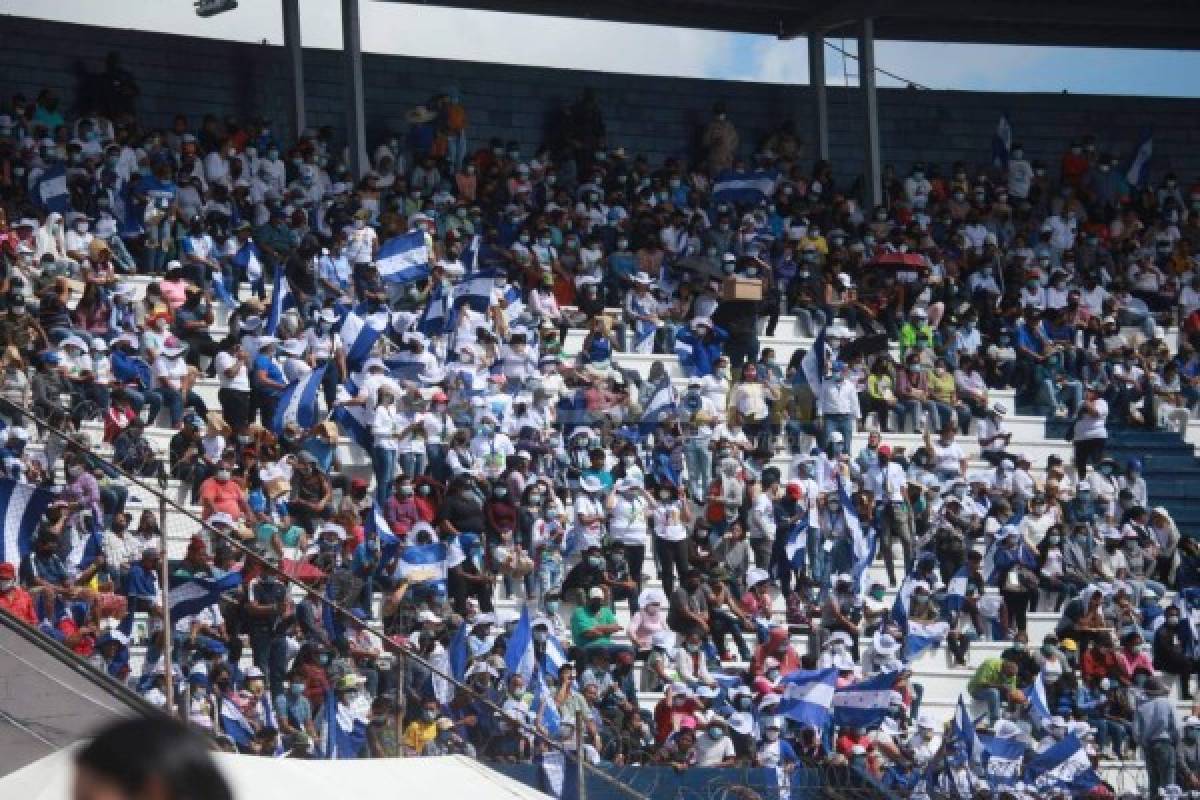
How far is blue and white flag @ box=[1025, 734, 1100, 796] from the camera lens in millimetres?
17375

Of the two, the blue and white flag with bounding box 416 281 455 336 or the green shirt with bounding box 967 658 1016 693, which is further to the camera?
the blue and white flag with bounding box 416 281 455 336

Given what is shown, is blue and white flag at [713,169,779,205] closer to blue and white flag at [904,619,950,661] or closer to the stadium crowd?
the stadium crowd

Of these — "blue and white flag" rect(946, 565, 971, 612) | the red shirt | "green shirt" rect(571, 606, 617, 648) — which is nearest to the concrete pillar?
Answer: "blue and white flag" rect(946, 565, 971, 612)

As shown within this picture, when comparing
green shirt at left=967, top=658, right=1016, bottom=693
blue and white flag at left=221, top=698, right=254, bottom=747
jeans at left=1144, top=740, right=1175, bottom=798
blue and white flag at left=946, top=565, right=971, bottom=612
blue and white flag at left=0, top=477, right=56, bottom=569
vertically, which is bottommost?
jeans at left=1144, top=740, right=1175, bottom=798

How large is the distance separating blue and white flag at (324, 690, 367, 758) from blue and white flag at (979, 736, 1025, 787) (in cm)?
847

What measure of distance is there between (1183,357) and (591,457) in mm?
9177

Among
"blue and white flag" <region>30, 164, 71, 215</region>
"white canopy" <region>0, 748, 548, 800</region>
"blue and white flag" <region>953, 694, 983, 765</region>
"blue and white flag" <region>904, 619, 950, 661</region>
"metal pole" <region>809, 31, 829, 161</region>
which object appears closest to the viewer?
"white canopy" <region>0, 748, 548, 800</region>

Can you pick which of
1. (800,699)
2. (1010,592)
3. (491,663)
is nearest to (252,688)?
(491,663)

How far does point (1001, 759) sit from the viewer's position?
17672mm

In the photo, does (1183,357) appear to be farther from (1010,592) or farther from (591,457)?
(591,457)

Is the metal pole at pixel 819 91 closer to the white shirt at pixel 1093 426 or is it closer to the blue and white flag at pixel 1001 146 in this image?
the blue and white flag at pixel 1001 146

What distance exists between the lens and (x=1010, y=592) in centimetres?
2130

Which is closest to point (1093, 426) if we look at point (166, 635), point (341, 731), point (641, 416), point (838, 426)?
point (838, 426)

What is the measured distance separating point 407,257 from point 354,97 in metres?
4.78
